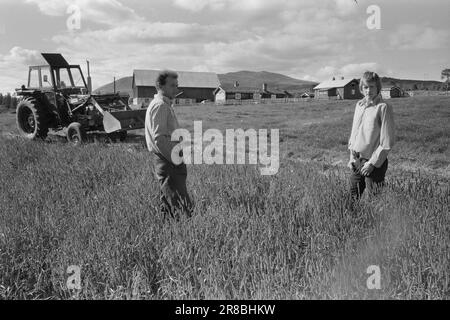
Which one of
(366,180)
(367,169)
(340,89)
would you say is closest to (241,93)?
(340,89)

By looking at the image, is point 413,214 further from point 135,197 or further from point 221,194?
point 135,197

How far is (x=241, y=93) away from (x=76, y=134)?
64.8m

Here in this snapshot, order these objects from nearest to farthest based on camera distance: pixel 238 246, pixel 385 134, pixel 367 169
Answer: pixel 238 246 < pixel 385 134 < pixel 367 169

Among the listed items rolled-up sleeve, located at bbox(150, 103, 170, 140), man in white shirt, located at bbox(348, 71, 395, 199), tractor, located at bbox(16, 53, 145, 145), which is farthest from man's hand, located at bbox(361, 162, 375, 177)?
tractor, located at bbox(16, 53, 145, 145)

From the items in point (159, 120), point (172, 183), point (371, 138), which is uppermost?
point (159, 120)

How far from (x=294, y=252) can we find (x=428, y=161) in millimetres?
6114

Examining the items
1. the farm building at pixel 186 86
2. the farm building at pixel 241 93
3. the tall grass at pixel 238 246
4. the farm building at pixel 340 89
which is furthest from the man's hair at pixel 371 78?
the farm building at pixel 241 93

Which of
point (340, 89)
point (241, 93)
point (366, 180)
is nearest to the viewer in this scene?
point (366, 180)

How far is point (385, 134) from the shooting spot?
372 centimetres

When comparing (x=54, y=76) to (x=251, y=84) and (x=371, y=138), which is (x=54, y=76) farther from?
(x=251, y=84)

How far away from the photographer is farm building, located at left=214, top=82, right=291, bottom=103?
7266 centimetres

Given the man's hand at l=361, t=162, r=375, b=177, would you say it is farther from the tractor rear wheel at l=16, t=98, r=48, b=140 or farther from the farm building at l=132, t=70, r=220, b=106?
the farm building at l=132, t=70, r=220, b=106

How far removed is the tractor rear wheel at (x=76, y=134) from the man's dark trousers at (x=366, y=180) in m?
7.70
